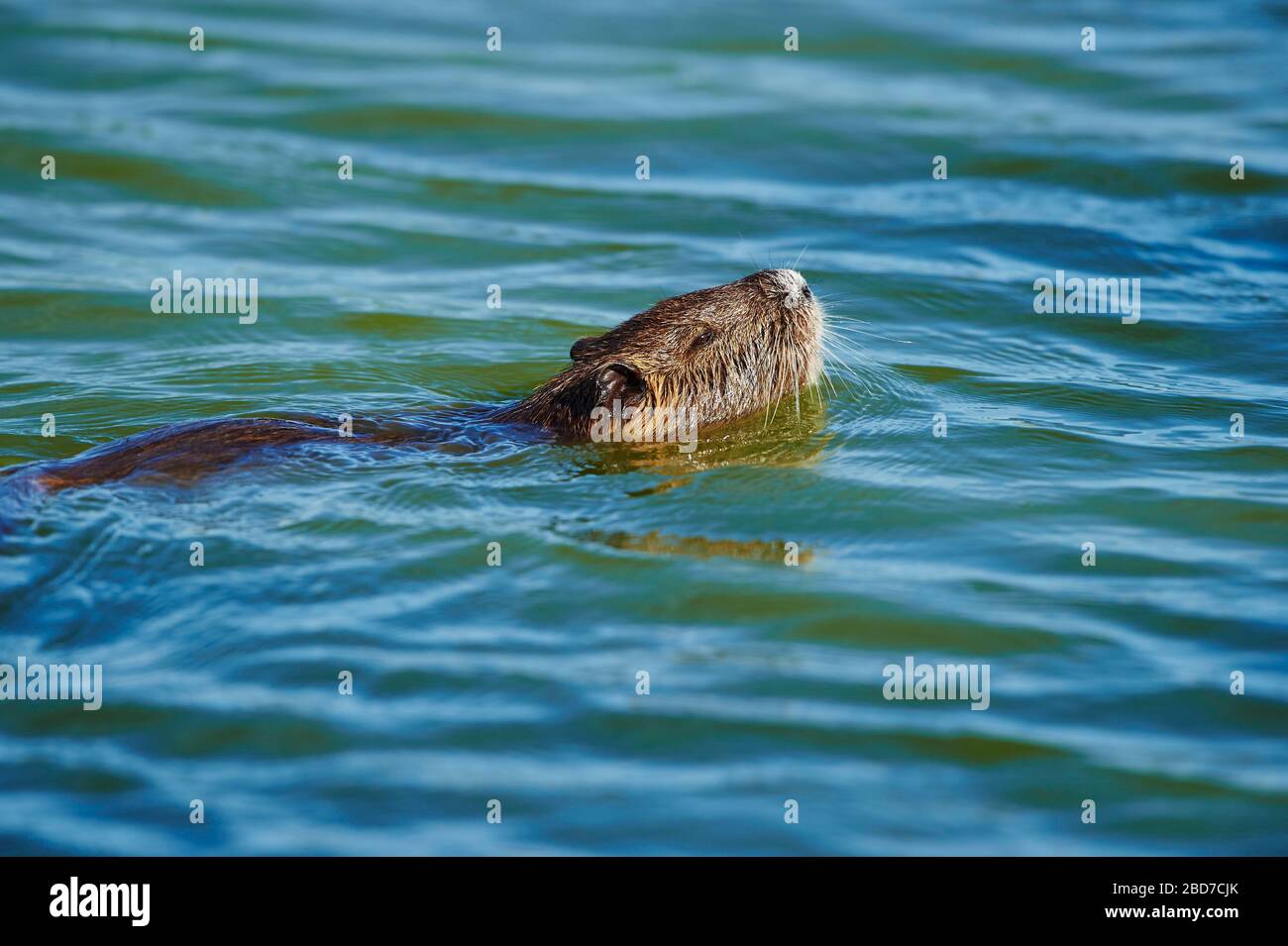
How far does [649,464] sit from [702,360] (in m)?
0.67

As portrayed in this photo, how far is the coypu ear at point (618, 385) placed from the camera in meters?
6.84

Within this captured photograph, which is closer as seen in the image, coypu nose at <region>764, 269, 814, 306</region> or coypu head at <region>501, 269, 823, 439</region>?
coypu head at <region>501, 269, 823, 439</region>

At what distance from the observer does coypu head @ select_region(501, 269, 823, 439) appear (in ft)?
23.0

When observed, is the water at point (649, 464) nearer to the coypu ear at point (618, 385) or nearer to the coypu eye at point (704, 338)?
the coypu ear at point (618, 385)

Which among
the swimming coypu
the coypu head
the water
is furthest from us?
the coypu head

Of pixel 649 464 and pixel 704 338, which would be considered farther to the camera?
pixel 704 338

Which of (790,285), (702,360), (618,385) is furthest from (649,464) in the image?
(790,285)

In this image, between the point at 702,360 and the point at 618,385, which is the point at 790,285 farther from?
the point at 618,385

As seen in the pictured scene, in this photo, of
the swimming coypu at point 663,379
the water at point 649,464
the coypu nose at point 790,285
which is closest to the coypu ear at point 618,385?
the swimming coypu at point 663,379

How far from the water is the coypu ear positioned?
0.25 metres

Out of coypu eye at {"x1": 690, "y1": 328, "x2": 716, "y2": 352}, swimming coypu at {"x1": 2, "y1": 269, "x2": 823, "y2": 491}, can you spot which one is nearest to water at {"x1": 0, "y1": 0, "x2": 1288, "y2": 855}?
swimming coypu at {"x1": 2, "y1": 269, "x2": 823, "y2": 491}

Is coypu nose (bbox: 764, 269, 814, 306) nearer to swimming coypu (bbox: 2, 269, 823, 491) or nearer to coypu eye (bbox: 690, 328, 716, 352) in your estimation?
swimming coypu (bbox: 2, 269, 823, 491)

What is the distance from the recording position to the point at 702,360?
23.9 ft
